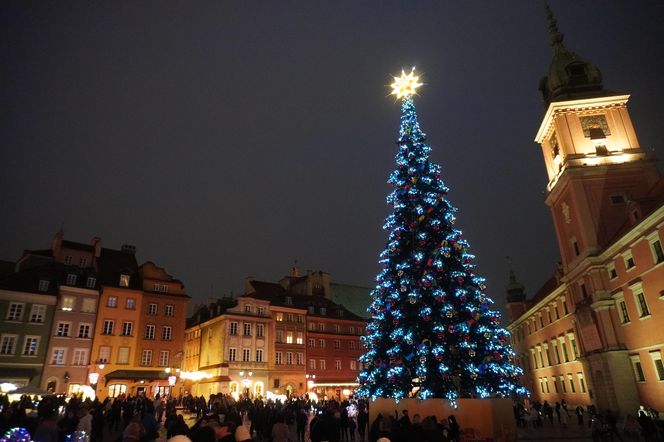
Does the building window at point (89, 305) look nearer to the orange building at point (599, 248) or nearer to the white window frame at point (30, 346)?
the white window frame at point (30, 346)

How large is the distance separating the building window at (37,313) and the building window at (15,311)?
2.42 feet

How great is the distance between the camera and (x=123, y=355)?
40344 millimetres

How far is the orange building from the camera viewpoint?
26.5m

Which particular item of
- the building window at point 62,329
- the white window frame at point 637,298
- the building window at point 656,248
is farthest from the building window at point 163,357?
the building window at point 656,248

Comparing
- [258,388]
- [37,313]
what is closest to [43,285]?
[37,313]

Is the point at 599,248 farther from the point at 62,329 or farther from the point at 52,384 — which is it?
the point at 52,384

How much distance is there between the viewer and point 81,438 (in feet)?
26.4

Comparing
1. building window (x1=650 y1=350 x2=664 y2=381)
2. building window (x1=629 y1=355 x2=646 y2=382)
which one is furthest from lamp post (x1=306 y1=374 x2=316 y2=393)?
building window (x1=650 y1=350 x2=664 y2=381)

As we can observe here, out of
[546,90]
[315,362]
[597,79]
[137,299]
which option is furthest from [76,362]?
[597,79]

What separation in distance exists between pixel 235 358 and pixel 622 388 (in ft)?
119

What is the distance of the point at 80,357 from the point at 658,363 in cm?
4430

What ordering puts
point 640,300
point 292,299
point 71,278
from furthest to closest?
point 292,299
point 71,278
point 640,300

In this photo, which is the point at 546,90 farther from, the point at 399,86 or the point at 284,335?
the point at 284,335

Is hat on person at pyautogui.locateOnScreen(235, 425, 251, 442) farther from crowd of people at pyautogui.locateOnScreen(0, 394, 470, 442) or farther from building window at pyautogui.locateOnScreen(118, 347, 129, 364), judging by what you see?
building window at pyautogui.locateOnScreen(118, 347, 129, 364)
